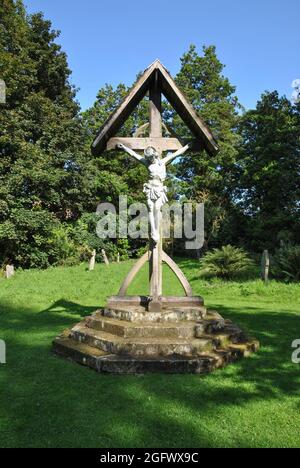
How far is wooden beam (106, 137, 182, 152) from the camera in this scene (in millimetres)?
7820

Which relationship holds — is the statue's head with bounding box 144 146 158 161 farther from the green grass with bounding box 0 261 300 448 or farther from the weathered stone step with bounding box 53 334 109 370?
the green grass with bounding box 0 261 300 448

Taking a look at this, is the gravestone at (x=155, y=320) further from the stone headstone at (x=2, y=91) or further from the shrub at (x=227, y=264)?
the stone headstone at (x=2, y=91)

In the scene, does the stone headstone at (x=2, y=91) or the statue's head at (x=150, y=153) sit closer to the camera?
the statue's head at (x=150, y=153)

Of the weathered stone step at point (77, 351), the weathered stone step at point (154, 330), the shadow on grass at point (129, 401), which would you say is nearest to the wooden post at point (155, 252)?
the weathered stone step at point (154, 330)

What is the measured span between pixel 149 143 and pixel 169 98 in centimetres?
105

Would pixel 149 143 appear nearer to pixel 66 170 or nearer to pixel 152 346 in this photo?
pixel 152 346

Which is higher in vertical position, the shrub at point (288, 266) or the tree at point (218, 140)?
the tree at point (218, 140)

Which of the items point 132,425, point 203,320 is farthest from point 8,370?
point 203,320

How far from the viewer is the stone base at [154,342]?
5863mm

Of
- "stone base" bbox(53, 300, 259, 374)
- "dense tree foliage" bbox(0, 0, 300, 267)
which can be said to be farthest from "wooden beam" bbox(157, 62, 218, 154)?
"dense tree foliage" bbox(0, 0, 300, 267)

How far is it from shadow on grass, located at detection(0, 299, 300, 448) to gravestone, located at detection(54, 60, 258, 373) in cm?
21

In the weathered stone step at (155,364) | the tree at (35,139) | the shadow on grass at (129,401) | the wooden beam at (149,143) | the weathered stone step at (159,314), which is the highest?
the tree at (35,139)

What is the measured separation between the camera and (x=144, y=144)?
7824 millimetres
